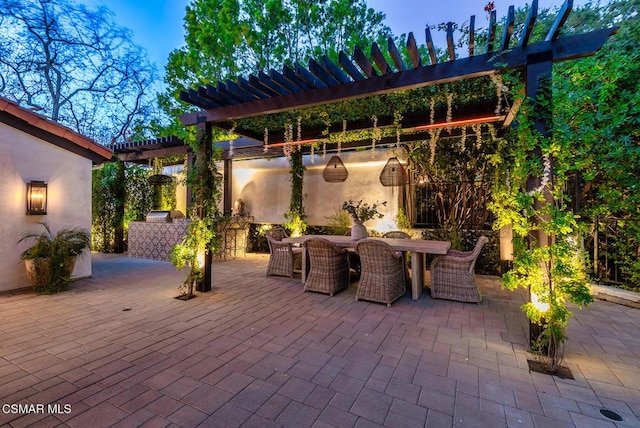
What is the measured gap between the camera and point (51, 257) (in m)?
4.82

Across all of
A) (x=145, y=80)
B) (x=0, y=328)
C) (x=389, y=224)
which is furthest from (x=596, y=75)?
(x=145, y=80)

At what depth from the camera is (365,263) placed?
4289mm

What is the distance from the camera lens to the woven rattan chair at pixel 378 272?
4.13 meters

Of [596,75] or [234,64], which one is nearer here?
[596,75]

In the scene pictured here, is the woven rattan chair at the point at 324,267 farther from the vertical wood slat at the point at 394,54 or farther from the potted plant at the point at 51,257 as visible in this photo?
the potted plant at the point at 51,257

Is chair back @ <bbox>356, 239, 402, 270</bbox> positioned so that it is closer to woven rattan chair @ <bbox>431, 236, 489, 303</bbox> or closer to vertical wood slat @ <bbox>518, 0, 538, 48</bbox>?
woven rattan chair @ <bbox>431, 236, 489, 303</bbox>

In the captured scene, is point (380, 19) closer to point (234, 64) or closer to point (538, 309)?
point (234, 64)

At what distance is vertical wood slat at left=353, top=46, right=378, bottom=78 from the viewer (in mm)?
3165

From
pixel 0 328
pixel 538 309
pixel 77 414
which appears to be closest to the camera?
pixel 77 414

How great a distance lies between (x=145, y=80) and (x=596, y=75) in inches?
770

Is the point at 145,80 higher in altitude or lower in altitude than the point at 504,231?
higher

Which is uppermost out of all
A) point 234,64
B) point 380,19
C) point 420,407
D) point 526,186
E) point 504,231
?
point 380,19

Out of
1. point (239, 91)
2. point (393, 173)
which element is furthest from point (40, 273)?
point (393, 173)

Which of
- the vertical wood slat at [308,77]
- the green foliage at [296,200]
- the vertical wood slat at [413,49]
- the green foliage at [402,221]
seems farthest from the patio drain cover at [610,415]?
the green foliage at [296,200]
